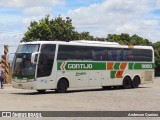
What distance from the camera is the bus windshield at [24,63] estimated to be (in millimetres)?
25703

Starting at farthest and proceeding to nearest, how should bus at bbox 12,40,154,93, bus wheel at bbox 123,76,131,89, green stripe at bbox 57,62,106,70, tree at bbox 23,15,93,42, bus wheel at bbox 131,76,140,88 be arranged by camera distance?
tree at bbox 23,15,93,42 < bus wheel at bbox 131,76,140,88 < bus wheel at bbox 123,76,131,89 < green stripe at bbox 57,62,106,70 < bus at bbox 12,40,154,93

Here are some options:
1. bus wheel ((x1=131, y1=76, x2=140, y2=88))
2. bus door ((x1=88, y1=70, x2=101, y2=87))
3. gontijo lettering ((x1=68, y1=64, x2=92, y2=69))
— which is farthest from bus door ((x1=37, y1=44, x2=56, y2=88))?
bus wheel ((x1=131, y1=76, x2=140, y2=88))

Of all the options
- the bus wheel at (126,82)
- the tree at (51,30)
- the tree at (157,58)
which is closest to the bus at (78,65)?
the bus wheel at (126,82)

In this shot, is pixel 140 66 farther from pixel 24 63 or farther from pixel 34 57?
pixel 34 57

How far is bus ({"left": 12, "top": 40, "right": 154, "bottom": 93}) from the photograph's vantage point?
25828mm

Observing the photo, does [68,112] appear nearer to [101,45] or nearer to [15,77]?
[15,77]

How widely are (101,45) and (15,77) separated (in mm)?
6642

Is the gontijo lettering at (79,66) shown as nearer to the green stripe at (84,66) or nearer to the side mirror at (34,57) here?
the green stripe at (84,66)

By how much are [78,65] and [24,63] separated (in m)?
3.70

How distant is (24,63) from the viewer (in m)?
26.1

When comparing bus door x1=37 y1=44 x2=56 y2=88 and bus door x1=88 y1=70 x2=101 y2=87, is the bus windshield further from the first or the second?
bus door x1=88 y1=70 x2=101 y2=87

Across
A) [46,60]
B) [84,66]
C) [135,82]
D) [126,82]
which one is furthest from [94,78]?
[135,82]

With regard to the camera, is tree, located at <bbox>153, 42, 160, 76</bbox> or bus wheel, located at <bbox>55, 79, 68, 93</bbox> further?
tree, located at <bbox>153, 42, 160, 76</bbox>

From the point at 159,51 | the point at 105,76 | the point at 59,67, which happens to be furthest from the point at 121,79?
the point at 159,51
